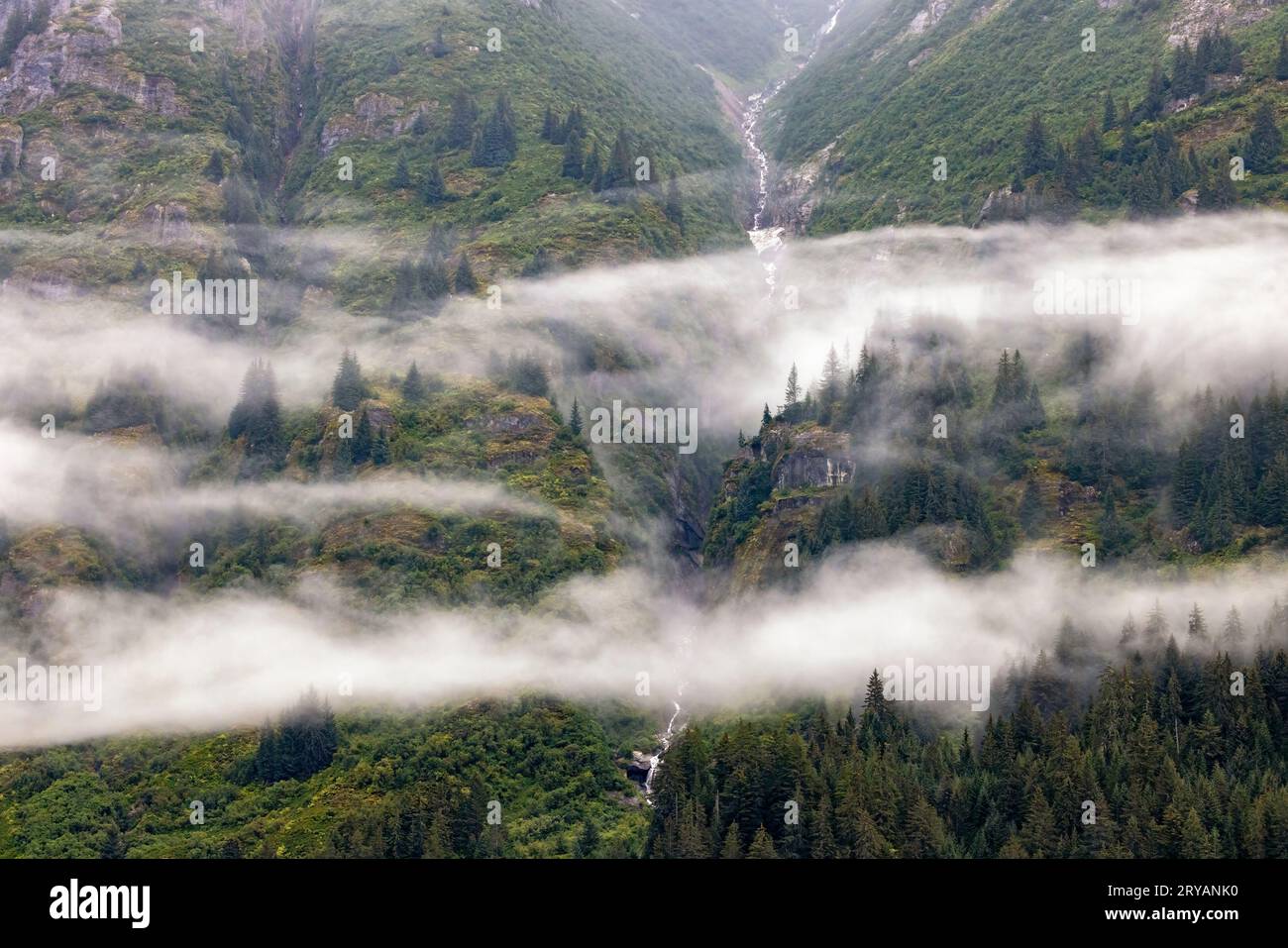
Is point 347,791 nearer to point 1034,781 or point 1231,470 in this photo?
point 1034,781

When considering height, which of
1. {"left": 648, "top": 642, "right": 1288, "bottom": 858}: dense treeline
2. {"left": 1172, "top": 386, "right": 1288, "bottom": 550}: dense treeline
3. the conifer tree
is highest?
{"left": 1172, "top": 386, "right": 1288, "bottom": 550}: dense treeline

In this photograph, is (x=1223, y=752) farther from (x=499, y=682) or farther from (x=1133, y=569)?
(x=499, y=682)

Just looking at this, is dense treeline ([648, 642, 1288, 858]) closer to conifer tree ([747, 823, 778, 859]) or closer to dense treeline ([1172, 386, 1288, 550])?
conifer tree ([747, 823, 778, 859])

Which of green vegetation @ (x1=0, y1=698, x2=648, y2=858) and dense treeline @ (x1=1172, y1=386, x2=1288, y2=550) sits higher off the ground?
dense treeline @ (x1=1172, y1=386, x2=1288, y2=550)

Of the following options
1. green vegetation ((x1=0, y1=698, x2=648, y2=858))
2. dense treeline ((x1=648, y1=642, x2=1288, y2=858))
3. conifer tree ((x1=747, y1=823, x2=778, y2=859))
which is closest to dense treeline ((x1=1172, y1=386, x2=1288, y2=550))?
dense treeline ((x1=648, y1=642, x2=1288, y2=858))

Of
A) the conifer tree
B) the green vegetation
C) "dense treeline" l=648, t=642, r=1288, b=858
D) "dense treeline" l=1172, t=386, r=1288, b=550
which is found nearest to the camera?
"dense treeline" l=648, t=642, r=1288, b=858

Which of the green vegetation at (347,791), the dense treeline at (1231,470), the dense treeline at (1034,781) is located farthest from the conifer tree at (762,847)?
the dense treeline at (1231,470)

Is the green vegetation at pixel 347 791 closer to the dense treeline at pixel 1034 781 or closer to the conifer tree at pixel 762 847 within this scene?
the dense treeline at pixel 1034 781

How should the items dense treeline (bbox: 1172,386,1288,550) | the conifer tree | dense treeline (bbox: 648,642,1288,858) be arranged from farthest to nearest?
dense treeline (bbox: 1172,386,1288,550) → the conifer tree → dense treeline (bbox: 648,642,1288,858)

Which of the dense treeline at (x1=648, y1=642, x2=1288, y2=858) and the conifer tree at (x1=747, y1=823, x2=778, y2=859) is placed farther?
the conifer tree at (x1=747, y1=823, x2=778, y2=859)

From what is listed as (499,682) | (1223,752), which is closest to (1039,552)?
(1223,752)
